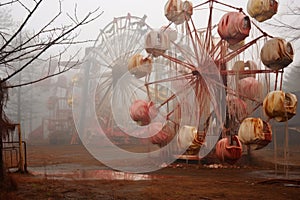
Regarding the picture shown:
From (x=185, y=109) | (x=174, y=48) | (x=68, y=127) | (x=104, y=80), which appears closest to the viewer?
(x=185, y=109)

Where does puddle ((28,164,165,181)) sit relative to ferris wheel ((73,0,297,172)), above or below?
below

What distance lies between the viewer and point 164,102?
42.6ft

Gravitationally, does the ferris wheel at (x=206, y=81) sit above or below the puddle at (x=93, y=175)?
above

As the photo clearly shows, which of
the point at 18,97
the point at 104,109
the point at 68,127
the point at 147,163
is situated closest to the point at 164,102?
the point at 147,163

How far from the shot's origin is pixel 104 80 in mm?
20688

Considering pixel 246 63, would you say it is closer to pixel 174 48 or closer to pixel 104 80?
pixel 174 48

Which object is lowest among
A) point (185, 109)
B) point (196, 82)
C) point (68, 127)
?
point (68, 127)

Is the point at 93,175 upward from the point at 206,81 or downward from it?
downward

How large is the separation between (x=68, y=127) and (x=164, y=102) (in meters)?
19.7

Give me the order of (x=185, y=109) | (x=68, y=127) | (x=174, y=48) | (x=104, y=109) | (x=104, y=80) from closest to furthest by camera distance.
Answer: (x=185, y=109), (x=174, y=48), (x=104, y=80), (x=104, y=109), (x=68, y=127)

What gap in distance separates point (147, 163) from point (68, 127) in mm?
19498

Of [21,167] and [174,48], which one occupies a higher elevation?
[174,48]

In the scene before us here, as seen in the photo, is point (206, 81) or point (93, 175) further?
point (206, 81)

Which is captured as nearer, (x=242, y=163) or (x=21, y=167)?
(x=21, y=167)
